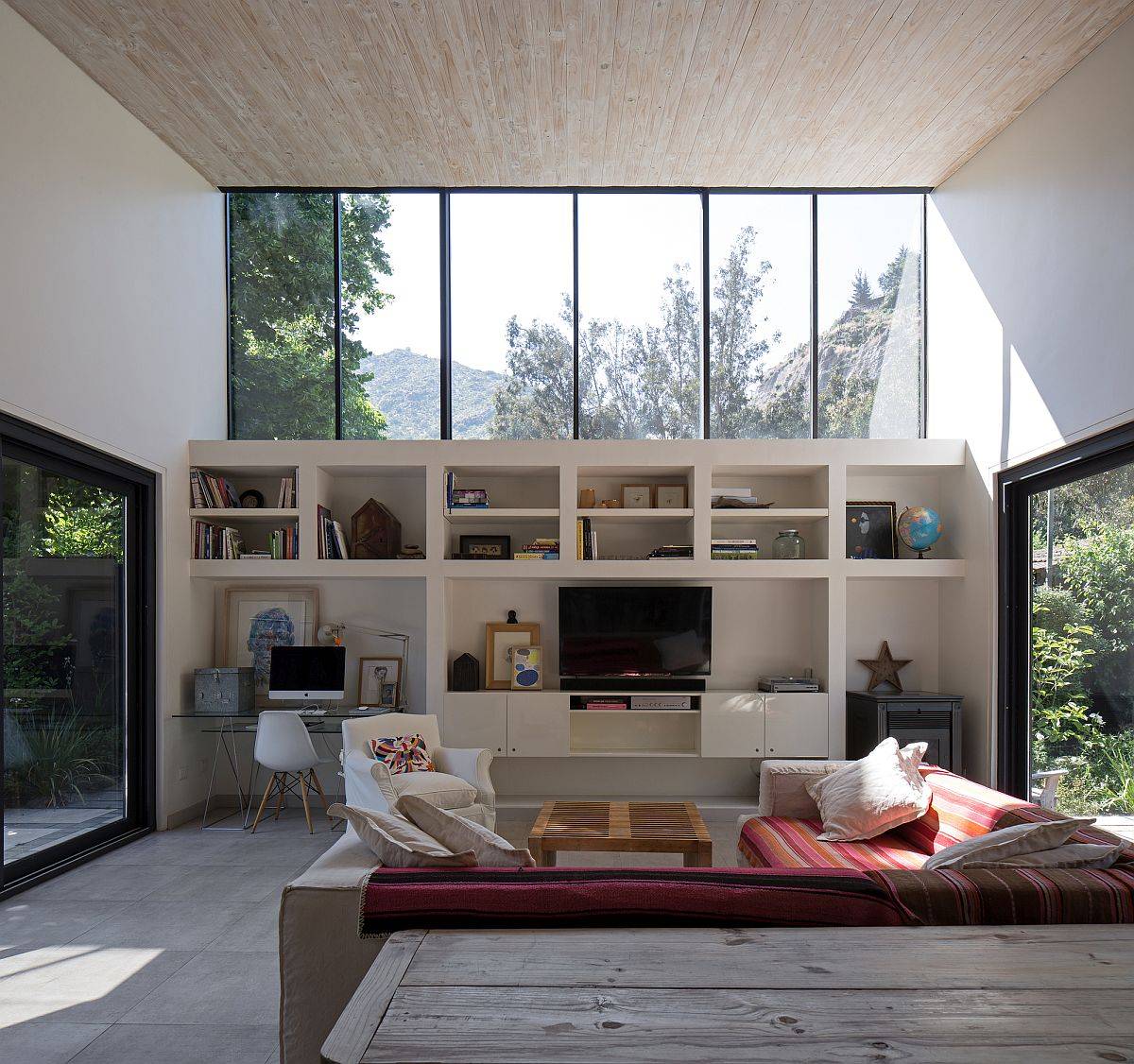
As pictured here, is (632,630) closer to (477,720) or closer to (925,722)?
(477,720)

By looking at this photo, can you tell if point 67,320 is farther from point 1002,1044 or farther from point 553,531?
point 1002,1044

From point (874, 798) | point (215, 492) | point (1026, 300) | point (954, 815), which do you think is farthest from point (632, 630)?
point (1026, 300)

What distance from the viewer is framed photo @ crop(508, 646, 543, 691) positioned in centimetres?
604

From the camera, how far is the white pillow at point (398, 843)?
92.4 inches

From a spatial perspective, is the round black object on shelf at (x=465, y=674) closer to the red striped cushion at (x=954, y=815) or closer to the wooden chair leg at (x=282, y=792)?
the wooden chair leg at (x=282, y=792)

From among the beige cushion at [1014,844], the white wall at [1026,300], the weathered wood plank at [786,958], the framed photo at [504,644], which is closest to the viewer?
the weathered wood plank at [786,958]

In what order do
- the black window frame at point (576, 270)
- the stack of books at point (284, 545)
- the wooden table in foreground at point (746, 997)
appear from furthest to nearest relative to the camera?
1. the black window frame at point (576, 270)
2. the stack of books at point (284, 545)
3. the wooden table in foreground at point (746, 997)

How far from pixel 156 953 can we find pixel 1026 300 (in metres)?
5.15

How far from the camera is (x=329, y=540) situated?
5953 mm

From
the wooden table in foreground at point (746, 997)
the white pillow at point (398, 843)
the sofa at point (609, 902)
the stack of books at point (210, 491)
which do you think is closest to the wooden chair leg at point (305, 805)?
the stack of books at point (210, 491)

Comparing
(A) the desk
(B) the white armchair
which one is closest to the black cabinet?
(B) the white armchair

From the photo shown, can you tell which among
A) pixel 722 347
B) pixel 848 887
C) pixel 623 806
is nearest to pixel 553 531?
pixel 722 347

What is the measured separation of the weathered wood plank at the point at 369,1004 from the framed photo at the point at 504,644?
4346 mm

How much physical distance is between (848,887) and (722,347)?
4816 mm
